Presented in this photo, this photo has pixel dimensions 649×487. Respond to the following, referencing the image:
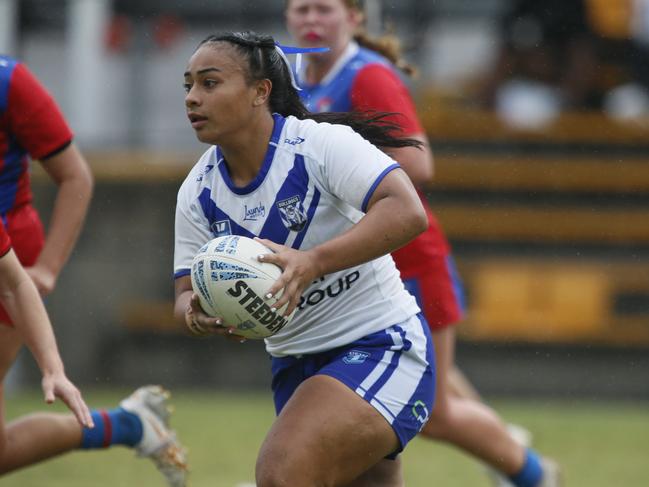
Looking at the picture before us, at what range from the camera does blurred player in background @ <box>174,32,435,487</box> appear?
12.1 ft

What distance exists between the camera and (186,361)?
476 inches

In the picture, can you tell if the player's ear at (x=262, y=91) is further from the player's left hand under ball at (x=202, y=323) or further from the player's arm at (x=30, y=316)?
the player's arm at (x=30, y=316)

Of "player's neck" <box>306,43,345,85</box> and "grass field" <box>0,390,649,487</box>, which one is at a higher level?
"player's neck" <box>306,43,345,85</box>

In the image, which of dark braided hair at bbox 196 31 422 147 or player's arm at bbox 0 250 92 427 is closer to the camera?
player's arm at bbox 0 250 92 427

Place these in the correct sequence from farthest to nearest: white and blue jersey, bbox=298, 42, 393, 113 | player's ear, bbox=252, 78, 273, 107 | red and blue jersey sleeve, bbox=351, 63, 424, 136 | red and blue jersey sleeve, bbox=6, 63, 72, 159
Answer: white and blue jersey, bbox=298, 42, 393, 113
red and blue jersey sleeve, bbox=351, 63, 424, 136
red and blue jersey sleeve, bbox=6, 63, 72, 159
player's ear, bbox=252, 78, 273, 107

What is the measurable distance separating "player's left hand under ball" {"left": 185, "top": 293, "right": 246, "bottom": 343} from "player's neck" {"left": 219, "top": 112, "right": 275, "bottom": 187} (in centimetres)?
43

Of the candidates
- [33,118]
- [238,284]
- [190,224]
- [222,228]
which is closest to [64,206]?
[33,118]

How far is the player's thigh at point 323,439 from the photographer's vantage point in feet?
12.0

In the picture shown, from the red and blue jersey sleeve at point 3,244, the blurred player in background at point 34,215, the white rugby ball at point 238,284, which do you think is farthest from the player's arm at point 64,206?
the white rugby ball at point 238,284

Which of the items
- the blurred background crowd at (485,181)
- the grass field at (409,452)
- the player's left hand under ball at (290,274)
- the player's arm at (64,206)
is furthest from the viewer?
the blurred background crowd at (485,181)

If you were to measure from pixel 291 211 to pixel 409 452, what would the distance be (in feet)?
13.8

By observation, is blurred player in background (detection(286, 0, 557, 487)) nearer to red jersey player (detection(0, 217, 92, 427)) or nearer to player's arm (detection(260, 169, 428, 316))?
player's arm (detection(260, 169, 428, 316))

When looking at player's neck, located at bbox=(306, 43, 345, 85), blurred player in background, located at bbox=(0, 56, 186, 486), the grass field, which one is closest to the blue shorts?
blurred player in background, located at bbox=(0, 56, 186, 486)

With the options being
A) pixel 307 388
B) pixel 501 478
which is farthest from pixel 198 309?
pixel 501 478
